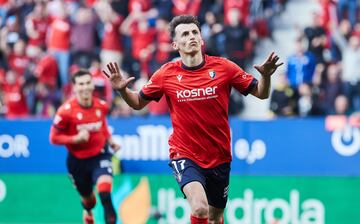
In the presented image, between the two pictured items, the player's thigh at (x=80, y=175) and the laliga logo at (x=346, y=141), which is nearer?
the player's thigh at (x=80, y=175)

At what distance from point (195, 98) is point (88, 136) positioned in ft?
11.8

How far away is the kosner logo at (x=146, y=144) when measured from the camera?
16969 mm

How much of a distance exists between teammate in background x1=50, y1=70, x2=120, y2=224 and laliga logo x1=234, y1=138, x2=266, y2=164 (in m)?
2.41

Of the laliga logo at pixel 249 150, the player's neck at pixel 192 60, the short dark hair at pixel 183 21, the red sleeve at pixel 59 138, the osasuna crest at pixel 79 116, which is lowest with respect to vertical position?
the laliga logo at pixel 249 150

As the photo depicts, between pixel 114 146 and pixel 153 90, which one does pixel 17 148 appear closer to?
pixel 114 146

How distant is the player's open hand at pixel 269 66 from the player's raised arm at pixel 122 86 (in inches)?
48.8

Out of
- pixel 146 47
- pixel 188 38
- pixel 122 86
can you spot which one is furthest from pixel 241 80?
pixel 146 47

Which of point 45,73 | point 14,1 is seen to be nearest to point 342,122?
point 45,73

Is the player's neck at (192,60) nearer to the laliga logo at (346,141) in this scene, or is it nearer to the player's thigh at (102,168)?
the player's thigh at (102,168)

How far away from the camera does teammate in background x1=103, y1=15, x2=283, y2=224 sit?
36.9ft

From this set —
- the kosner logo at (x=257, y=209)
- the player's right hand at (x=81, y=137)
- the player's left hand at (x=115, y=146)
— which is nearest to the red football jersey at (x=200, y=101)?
the player's right hand at (x=81, y=137)

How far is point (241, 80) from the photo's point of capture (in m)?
11.3

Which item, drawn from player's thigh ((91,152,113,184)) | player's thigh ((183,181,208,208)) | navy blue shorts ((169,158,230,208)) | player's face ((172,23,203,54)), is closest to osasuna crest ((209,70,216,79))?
player's face ((172,23,203,54))

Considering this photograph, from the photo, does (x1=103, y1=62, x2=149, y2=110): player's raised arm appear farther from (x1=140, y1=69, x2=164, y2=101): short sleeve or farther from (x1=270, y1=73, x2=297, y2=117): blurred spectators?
(x1=270, y1=73, x2=297, y2=117): blurred spectators
